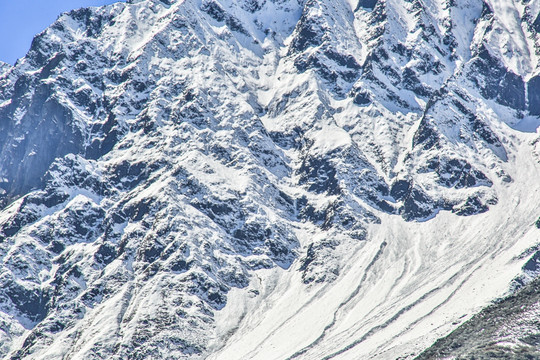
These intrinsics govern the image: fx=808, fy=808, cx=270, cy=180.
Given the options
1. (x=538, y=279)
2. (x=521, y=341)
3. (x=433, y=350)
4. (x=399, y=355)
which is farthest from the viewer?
(x=399, y=355)

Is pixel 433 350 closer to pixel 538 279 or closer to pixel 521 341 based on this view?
pixel 521 341

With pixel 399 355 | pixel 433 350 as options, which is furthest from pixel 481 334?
pixel 399 355

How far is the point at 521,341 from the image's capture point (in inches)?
4294

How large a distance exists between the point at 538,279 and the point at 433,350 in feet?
76.4

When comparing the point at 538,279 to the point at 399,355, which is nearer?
the point at 538,279

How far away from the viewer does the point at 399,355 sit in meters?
200

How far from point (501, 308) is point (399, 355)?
262ft

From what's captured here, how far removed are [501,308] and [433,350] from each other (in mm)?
14422

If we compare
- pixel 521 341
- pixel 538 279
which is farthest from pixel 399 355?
pixel 521 341

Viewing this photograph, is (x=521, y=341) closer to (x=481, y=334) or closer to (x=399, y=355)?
(x=481, y=334)

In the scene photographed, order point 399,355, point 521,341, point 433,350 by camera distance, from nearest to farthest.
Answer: point 521,341 → point 433,350 → point 399,355

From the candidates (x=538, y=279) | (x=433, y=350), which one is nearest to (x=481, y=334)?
(x=433, y=350)

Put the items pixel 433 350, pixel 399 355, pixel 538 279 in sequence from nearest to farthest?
1. pixel 433 350
2. pixel 538 279
3. pixel 399 355

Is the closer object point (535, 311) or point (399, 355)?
point (535, 311)
